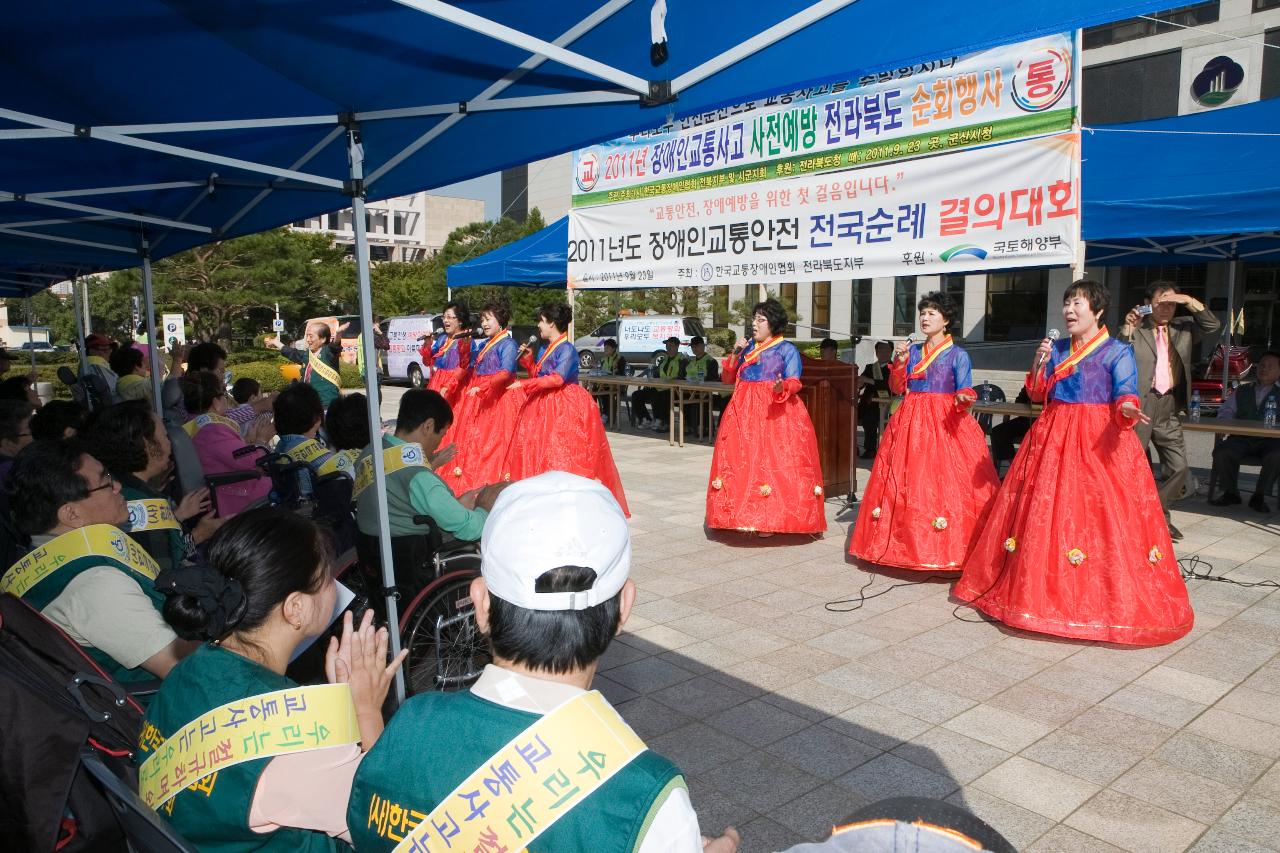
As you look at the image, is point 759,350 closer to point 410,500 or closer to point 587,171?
point 410,500

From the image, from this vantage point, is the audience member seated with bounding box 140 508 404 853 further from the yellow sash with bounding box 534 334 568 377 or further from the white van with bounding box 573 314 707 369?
the white van with bounding box 573 314 707 369

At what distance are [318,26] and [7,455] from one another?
9.96 ft

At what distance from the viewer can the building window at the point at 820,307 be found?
83.2 ft

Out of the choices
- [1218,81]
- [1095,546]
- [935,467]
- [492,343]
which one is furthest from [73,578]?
[1218,81]

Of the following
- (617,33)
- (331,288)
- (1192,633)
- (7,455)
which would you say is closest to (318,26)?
(617,33)

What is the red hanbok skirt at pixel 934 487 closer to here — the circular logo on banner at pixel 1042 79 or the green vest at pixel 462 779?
the circular logo on banner at pixel 1042 79

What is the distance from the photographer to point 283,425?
4.29 m

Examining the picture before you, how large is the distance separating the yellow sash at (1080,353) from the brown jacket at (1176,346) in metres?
2.15

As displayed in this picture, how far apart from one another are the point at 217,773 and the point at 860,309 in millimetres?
24659

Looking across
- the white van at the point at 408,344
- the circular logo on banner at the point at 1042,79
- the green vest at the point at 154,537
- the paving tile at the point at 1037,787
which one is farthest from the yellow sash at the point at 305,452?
the white van at the point at 408,344

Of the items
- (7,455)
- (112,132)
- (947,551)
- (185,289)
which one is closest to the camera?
(112,132)

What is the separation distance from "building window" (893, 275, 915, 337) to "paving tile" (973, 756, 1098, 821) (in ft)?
70.1

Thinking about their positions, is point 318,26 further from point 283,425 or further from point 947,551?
point 947,551

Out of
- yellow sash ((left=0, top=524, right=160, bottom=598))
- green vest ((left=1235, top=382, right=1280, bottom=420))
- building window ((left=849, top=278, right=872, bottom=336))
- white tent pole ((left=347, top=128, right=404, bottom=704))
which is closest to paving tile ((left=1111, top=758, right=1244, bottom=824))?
white tent pole ((left=347, top=128, right=404, bottom=704))
